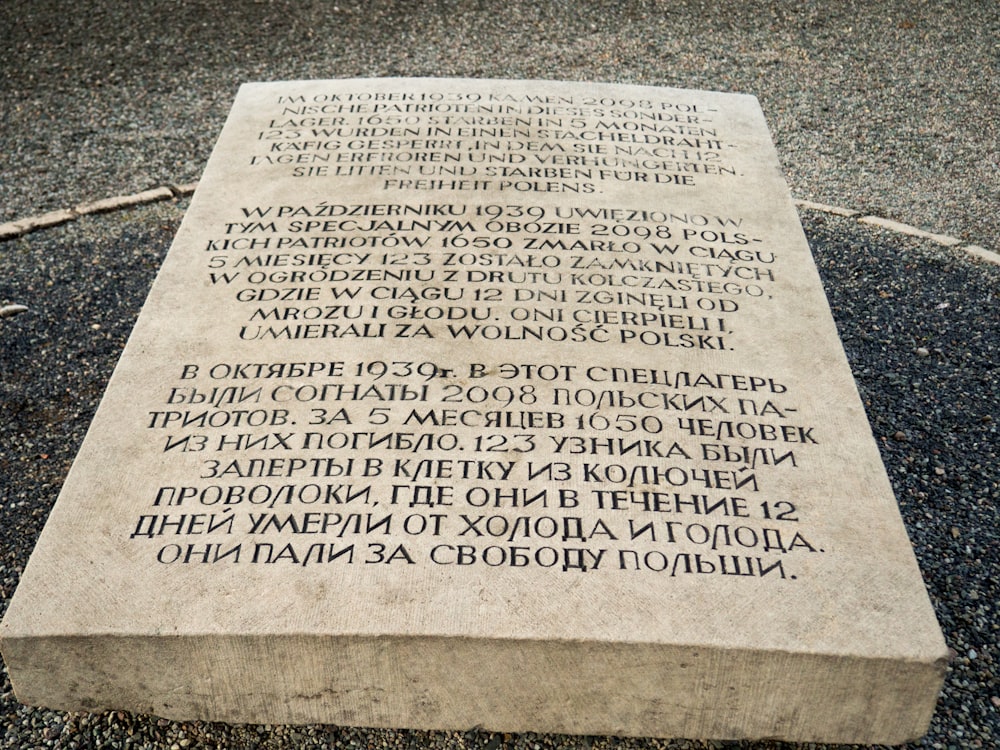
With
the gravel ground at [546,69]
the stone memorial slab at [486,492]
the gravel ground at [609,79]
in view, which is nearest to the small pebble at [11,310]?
the gravel ground at [609,79]

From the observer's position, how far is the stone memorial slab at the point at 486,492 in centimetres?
282

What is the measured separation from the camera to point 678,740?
326 centimetres

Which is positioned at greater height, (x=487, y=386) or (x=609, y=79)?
(x=487, y=386)

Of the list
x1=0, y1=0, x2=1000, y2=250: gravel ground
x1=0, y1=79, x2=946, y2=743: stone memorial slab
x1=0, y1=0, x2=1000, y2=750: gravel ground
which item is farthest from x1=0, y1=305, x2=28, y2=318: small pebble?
x1=0, y1=79, x2=946, y2=743: stone memorial slab

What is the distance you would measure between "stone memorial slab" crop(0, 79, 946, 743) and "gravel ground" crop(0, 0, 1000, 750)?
1.61 ft

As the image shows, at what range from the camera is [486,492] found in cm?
317

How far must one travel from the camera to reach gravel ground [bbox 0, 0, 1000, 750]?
12.9 feet

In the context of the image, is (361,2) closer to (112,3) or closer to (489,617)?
(112,3)

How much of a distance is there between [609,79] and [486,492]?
6.39m

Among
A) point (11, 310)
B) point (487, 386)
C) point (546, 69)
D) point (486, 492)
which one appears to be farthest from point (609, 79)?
point (486, 492)

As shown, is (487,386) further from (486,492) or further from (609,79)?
(609,79)

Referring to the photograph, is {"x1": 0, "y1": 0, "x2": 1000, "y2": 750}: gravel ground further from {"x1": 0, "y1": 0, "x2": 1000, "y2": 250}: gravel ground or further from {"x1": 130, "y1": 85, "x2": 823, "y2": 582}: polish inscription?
{"x1": 130, "y1": 85, "x2": 823, "y2": 582}: polish inscription

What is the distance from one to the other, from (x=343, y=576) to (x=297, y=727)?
714mm

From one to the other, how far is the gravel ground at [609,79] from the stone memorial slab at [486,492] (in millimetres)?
491
